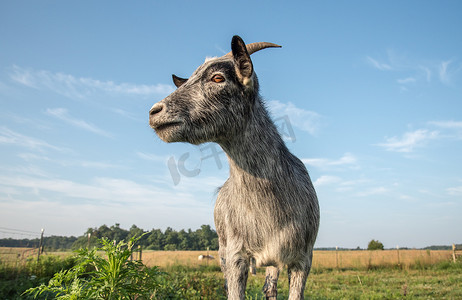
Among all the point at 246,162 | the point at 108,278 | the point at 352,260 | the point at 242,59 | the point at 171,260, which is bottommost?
the point at 171,260

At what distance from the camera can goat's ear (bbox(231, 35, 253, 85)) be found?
324cm

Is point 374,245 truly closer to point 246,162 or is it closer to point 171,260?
point 171,260

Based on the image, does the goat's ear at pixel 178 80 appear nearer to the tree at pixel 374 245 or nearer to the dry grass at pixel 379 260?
the dry grass at pixel 379 260

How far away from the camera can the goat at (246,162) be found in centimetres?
323

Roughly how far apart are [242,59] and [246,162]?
3.57ft

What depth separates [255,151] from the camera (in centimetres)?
353

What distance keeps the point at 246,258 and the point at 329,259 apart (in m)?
22.0

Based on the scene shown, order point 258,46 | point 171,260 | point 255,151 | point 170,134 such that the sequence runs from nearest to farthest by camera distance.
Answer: point 170,134 < point 255,151 < point 258,46 < point 171,260

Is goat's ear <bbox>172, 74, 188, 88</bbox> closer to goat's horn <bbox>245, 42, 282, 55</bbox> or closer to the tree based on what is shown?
goat's horn <bbox>245, 42, 282, 55</bbox>

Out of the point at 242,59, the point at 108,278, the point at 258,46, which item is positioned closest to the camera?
the point at 242,59

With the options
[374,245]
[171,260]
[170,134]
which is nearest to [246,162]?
[170,134]

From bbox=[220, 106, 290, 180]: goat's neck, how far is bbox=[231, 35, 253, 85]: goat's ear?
46cm

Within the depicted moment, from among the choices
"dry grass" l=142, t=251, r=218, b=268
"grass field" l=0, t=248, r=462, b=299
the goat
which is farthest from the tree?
the goat

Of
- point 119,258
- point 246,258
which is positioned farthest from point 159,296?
point 246,258
